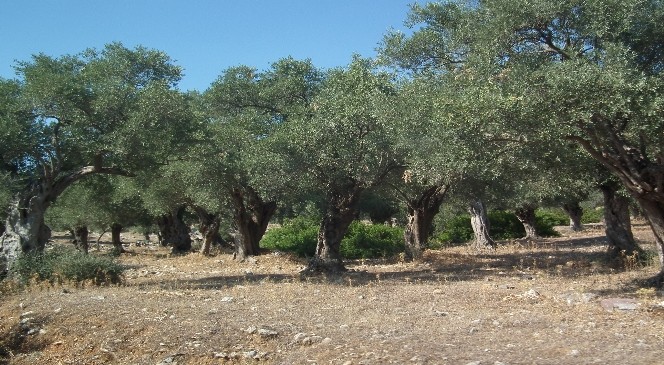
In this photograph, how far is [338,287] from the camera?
12969 millimetres

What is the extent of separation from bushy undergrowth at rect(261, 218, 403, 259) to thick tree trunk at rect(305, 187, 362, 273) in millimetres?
9040

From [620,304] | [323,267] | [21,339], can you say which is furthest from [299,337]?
[323,267]

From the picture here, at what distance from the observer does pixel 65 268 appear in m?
13.1

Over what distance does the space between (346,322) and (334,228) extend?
22.3 feet

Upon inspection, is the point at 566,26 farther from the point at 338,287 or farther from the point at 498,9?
the point at 338,287

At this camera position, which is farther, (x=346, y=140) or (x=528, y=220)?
(x=528, y=220)

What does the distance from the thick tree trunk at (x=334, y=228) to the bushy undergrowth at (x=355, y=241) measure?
9.04 m

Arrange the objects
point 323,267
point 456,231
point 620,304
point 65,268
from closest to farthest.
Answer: point 620,304 → point 65,268 → point 323,267 → point 456,231

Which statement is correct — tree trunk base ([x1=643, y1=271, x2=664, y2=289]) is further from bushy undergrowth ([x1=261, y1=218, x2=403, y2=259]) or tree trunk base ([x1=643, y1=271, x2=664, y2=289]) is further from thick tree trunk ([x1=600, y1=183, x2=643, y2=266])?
bushy undergrowth ([x1=261, y1=218, x2=403, y2=259])

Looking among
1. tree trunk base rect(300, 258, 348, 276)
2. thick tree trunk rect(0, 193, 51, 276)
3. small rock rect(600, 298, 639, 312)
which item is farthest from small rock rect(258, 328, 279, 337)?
thick tree trunk rect(0, 193, 51, 276)

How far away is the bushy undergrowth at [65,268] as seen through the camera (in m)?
12.9

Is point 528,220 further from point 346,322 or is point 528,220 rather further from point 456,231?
point 346,322

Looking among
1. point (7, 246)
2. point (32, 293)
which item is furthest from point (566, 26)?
point (7, 246)

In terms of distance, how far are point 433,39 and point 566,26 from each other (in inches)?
170
